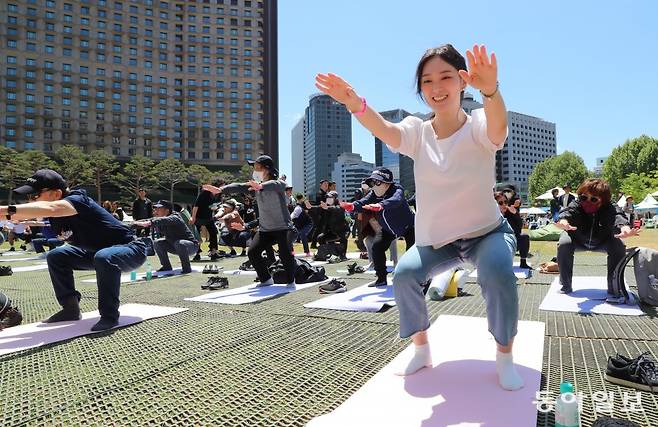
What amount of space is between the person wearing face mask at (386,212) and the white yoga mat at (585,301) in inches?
79.2

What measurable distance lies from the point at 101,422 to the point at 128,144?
282 ft

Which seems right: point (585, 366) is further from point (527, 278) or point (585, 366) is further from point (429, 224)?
point (527, 278)

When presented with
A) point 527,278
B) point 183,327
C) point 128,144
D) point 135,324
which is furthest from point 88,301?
point 128,144

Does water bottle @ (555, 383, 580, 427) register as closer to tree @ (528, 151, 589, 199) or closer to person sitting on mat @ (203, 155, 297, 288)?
person sitting on mat @ (203, 155, 297, 288)

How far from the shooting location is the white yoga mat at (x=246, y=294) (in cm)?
529

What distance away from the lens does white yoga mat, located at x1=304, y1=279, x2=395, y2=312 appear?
181 inches

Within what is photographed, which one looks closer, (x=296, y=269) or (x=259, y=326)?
(x=259, y=326)

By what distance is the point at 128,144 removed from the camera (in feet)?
259

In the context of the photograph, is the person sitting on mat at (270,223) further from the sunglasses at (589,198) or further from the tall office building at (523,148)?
the tall office building at (523,148)

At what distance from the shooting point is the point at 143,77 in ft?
266

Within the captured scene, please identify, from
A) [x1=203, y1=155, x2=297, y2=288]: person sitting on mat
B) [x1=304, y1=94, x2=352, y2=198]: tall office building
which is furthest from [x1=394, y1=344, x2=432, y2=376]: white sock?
[x1=304, y1=94, x2=352, y2=198]: tall office building

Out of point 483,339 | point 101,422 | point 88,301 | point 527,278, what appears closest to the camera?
point 101,422

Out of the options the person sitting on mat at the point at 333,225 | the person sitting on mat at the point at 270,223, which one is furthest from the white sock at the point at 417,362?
the person sitting on mat at the point at 333,225

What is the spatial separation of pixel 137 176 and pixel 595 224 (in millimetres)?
71501
